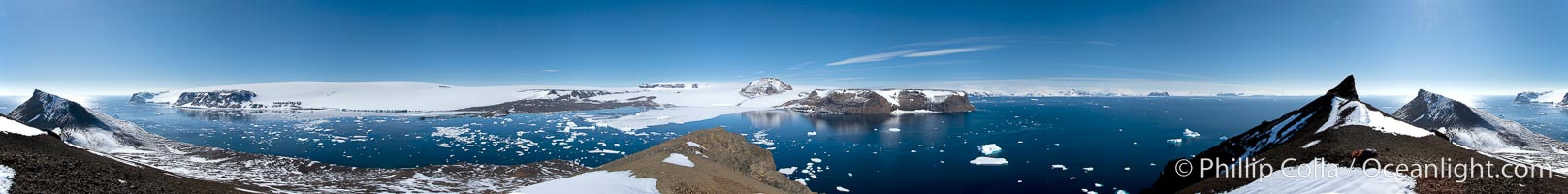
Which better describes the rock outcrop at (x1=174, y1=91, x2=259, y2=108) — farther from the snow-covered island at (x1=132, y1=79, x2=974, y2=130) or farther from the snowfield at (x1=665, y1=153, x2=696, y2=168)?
the snowfield at (x1=665, y1=153, x2=696, y2=168)

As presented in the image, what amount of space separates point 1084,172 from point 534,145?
4655cm

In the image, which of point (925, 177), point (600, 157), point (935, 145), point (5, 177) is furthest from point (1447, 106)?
point (5, 177)

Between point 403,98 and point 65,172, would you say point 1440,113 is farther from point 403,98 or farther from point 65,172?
point 403,98

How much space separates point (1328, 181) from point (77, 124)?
273 ft

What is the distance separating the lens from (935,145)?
184 ft

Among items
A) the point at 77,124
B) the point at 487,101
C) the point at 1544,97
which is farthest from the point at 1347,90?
the point at 1544,97

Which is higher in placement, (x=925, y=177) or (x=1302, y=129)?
(x=1302, y=129)

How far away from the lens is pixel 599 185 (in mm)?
→ 24500

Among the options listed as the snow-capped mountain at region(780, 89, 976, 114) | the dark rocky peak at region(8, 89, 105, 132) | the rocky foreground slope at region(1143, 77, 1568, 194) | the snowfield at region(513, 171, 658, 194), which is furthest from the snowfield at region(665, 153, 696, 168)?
the snow-capped mountain at region(780, 89, 976, 114)

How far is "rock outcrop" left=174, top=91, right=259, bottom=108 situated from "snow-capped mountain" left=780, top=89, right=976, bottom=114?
148675 millimetres

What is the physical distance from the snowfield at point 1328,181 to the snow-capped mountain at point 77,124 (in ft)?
224

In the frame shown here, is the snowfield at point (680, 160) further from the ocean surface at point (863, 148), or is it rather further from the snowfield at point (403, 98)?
the snowfield at point (403, 98)

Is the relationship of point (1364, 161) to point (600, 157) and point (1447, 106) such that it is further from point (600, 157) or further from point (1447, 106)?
point (1447, 106)

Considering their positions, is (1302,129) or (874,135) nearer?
(1302,129)
